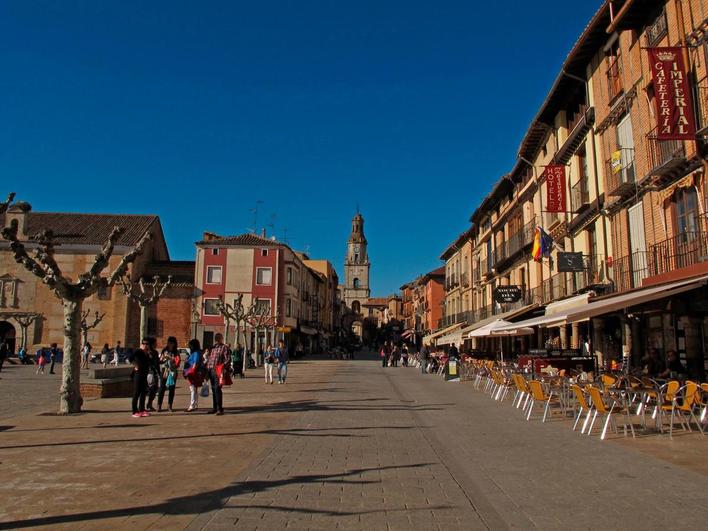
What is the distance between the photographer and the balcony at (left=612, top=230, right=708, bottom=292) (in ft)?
45.0

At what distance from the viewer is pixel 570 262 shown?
20.4m

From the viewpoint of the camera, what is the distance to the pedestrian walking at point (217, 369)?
1235 cm

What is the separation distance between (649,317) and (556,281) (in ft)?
25.2

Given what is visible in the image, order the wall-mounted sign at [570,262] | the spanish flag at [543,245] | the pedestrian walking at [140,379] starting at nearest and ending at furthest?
1. the pedestrian walking at [140,379]
2. the wall-mounted sign at [570,262]
3. the spanish flag at [543,245]

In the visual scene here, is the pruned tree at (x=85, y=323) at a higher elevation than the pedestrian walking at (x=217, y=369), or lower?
higher

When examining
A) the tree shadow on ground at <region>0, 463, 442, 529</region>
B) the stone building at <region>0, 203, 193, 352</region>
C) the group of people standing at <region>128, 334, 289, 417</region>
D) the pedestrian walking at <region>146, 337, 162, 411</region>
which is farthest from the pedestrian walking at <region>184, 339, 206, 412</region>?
the stone building at <region>0, 203, 193, 352</region>

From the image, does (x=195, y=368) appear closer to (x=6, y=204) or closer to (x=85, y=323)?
(x=6, y=204)

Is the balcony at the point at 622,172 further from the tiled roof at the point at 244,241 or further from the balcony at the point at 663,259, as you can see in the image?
the tiled roof at the point at 244,241

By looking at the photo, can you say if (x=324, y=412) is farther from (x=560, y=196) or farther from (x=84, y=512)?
(x=560, y=196)

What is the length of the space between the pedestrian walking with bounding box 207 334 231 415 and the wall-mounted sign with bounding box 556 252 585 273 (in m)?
12.4

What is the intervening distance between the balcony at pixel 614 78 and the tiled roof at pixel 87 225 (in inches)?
1578

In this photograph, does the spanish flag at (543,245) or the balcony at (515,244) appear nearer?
the spanish flag at (543,245)

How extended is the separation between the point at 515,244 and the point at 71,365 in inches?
983

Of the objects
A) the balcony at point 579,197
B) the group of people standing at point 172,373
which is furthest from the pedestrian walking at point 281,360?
the balcony at point 579,197
